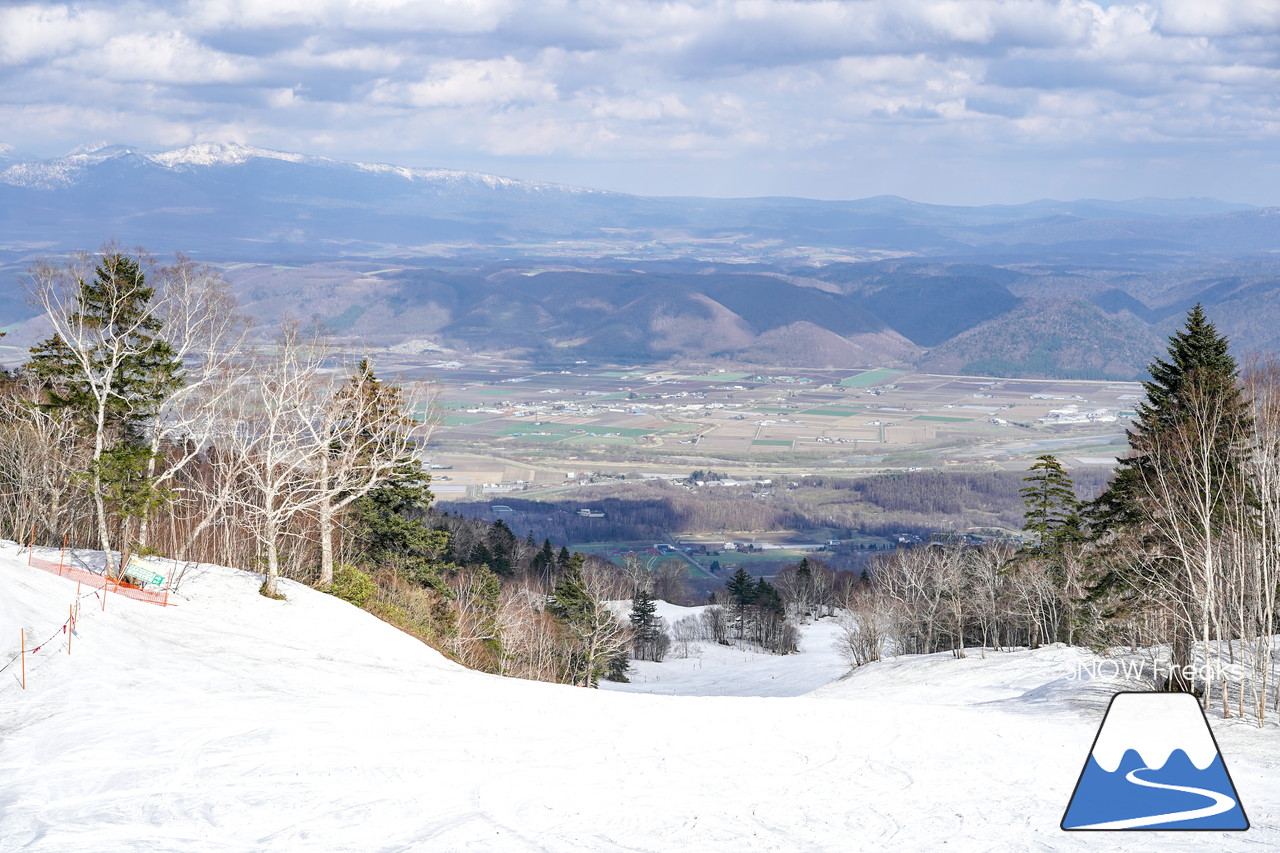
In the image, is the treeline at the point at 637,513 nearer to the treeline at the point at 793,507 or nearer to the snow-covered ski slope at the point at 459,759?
the treeline at the point at 793,507

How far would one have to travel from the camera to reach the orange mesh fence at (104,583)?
2408 centimetres

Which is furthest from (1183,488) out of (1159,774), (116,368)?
(116,368)

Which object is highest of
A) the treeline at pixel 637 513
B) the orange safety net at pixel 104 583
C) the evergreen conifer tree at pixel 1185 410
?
the evergreen conifer tree at pixel 1185 410

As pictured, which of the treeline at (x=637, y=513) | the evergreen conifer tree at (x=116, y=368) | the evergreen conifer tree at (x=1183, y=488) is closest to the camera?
the evergreen conifer tree at (x=1183, y=488)

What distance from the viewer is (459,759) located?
15.8 metres

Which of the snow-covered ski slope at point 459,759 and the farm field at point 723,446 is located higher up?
the farm field at point 723,446

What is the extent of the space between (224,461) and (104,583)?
7781 mm

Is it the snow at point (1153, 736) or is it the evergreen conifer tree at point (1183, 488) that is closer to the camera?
the snow at point (1153, 736)

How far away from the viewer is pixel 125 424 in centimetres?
2941

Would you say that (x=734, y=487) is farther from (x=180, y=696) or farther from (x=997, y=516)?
(x=180, y=696)

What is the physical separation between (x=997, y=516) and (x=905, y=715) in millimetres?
111049

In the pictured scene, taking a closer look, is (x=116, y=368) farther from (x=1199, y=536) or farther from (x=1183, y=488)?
(x=1199, y=536)

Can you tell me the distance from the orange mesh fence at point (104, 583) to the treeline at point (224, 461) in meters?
0.85

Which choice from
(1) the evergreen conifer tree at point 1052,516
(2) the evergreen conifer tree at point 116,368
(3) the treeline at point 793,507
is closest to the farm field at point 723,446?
(3) the treeline at point 793,507
